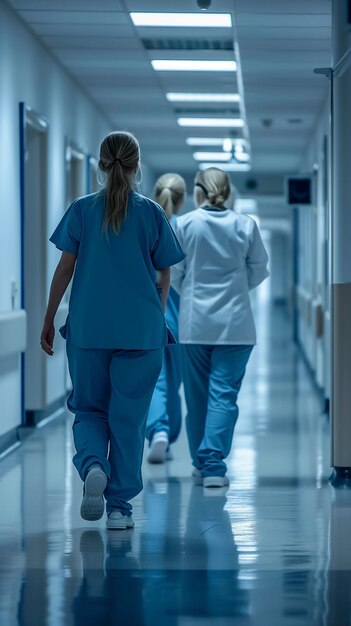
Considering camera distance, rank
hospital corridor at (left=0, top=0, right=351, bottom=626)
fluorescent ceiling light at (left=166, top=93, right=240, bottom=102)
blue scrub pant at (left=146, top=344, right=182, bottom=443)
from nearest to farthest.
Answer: hospital corridor at (left=0, top=0, right=351, bottom=626), blue scrub pant at (left=146, top=344, right=182, bottom=443), fluorescent ceiling light at (left=166, top=93, right=240, bottom=102)

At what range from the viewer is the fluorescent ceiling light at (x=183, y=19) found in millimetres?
7096

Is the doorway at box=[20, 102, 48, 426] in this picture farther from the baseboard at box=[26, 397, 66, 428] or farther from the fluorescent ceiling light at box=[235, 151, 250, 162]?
the fluorescent ceiling light at box=[235, 151, 250, 162]

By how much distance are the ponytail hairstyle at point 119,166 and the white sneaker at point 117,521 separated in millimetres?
1093

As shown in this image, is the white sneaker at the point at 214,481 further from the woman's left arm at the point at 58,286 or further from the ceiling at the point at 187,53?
the ceiling at the point at 187,53

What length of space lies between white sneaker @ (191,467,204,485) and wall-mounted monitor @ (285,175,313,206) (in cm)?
737

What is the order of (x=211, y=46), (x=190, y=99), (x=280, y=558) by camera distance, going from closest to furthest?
1. (x=280, y=558)
2. (x=211, y=46)
3. (x=190, y=99)

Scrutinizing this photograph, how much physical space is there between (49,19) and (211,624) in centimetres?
478

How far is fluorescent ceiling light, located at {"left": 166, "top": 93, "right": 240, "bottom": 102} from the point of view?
33.9 feet

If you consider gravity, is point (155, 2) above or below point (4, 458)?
above

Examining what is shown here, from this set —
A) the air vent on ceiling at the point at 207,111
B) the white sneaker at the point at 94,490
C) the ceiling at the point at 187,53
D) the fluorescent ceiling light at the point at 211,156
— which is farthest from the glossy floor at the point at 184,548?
the fluorescent ceiling light at the point at 211,156

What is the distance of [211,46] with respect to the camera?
8.07 metres

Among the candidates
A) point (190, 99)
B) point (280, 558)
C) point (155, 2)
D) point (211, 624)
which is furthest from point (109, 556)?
point (190, 99)

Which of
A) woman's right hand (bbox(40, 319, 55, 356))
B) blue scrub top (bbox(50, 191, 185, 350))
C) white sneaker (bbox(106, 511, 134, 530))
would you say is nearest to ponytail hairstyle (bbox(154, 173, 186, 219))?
blue scrub top (bbox(50, 191, 185, 350))

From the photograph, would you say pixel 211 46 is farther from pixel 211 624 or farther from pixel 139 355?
pixel 211 624
